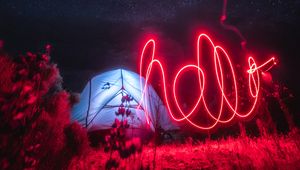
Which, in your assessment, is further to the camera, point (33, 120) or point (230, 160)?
point (230, 160)

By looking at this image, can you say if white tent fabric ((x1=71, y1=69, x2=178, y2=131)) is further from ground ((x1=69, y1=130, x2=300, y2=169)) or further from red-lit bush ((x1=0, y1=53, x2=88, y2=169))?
red-lit bush ((x1=0, y1=53, x2=88, y2=169))

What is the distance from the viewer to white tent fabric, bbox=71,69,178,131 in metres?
10.8

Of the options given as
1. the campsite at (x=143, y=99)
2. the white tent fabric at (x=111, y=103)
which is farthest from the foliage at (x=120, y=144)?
the white tent fabric at (x=111, y=103)

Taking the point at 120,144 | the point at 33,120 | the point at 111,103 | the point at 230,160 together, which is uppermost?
the point at 111,103

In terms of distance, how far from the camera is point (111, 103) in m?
11.1

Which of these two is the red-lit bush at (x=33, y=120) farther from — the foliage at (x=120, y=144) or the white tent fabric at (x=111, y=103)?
the white tent fabric at (x=111, y=103)

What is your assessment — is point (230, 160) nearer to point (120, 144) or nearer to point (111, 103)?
point (120, 144)

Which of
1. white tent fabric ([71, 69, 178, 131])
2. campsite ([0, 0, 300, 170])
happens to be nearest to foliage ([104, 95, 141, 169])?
campsite ([0, 0, 300, 170])

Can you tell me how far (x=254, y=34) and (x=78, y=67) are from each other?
1900 cm

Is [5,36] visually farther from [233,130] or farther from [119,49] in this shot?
[233,130]

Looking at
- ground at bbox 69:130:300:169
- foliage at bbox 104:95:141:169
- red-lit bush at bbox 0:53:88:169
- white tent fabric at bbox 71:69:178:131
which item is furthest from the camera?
white tent fabric at bbox 71:69:178:131

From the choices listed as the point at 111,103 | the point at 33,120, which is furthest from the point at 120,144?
the point at 111,103

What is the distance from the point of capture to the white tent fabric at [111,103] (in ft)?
35.5

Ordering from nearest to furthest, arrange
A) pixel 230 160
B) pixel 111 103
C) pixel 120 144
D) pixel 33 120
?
pixel 33 120
pixel 120 144
pixel 230 160
pixel 111 103
